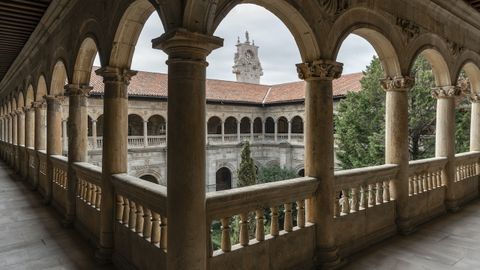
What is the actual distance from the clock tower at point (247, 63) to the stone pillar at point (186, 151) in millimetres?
40108

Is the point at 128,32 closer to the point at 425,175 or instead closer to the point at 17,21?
the point at 17,21

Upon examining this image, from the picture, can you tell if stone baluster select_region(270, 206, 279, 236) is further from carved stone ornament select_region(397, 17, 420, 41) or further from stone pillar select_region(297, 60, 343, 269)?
carved stone ornament select_region(397, 17, 420, 41)

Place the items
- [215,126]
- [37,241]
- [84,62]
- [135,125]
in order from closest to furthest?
1. [37,241]
2. [84,62]
3. [135,125]
4. [215,126]

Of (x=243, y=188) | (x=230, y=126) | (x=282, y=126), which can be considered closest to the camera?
(x=243, y=188)

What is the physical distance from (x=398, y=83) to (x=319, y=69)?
2066 millimetres

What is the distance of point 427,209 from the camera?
5.84 meters

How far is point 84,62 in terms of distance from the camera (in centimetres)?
543

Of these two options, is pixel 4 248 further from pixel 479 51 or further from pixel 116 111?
pixel 479 51

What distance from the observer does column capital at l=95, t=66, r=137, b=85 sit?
13.6 feet

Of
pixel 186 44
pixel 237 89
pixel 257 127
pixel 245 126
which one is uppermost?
pixel 237 89

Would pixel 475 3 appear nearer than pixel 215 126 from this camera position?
Yes

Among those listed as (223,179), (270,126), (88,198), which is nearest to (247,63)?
(270,126)

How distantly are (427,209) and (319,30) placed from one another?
4.02 metres

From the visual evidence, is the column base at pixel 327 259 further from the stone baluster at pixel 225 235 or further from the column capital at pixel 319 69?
the column capital at pixel 319 69
